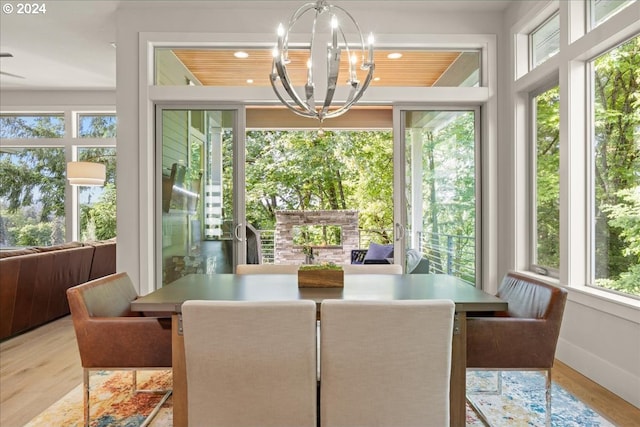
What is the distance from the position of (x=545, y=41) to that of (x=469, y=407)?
9.77ft

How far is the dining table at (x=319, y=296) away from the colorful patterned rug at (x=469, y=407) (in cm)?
48

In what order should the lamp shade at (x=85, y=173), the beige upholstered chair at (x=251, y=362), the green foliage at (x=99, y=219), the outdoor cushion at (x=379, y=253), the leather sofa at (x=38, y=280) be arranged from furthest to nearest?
the green foliage at (x=99, y=219) → the outdoor cushion at (x=379, y=253) → the lamp shade at (x=85, y=173) → the leather sofa at (x=38, y=280) → the beige upholstered chair at (x=251, y=362)

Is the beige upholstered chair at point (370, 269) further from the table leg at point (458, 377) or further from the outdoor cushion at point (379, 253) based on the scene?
the outdoor cushion at point (379, 253)

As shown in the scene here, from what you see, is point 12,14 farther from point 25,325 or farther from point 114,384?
point 114,384

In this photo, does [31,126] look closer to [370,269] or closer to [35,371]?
[35,371]

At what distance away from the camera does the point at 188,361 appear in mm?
1606

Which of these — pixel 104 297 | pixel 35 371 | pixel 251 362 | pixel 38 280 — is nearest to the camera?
pixel 251 362

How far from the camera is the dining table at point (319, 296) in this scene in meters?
1.87

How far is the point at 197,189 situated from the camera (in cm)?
421

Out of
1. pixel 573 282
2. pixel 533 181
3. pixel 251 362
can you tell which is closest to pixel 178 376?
pixel 251 362

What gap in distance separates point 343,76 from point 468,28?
4.20 ft

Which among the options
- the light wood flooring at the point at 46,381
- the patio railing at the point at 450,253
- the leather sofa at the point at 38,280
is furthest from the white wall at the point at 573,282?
the leather sofa at the point at 38,280

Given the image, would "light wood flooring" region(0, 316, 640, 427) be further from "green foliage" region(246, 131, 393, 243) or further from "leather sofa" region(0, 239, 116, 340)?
"green foliage" region(246, 131, 393, 243)

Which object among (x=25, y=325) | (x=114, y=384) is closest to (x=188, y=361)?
(x=114, y=384)
